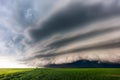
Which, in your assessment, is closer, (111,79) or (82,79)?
(111,79)

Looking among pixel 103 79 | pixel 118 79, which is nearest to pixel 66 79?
pixel 103 79

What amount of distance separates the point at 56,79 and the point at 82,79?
28.9 m

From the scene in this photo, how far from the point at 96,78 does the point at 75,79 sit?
20016mm

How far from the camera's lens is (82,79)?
600 ft

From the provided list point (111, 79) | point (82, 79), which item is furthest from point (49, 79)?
point (111, 79)

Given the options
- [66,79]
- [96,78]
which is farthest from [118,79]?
[66,79]

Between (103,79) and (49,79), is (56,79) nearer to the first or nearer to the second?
(49,79)

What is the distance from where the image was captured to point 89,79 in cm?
17812

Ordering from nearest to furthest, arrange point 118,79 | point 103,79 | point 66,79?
point 118,79, point 103,79, point 66,79

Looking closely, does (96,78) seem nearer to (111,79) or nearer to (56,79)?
(111,79)

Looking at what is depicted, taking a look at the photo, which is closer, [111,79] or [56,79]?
[111,79]

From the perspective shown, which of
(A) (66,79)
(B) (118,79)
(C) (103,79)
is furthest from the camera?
(A) (66,79)

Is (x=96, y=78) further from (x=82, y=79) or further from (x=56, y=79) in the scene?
(x=56, y=79)

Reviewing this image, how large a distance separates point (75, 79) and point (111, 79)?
34043 millimetres
